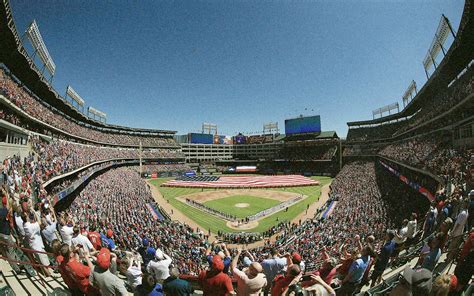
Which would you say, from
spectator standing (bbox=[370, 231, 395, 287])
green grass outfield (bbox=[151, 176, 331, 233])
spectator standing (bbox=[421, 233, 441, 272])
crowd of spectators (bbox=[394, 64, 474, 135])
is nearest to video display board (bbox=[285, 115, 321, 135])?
crowd of spectators (bbox=[394, 64, 474, 135])

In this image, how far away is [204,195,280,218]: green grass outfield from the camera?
33.6 meters

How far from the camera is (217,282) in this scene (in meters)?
4.00

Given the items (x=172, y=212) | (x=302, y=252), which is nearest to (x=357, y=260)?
(x=302, y=252)

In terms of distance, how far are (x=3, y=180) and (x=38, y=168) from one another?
10.2 m

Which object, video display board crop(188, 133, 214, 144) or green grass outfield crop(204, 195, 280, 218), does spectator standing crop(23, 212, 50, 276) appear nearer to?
green grass outfield crop(204, 195, 280, 218)

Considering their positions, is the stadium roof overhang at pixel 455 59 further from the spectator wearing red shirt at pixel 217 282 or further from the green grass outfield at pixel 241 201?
the spectator wearing red shirt at pixel 217 282

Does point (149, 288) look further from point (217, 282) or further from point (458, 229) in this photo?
point (458, 229)

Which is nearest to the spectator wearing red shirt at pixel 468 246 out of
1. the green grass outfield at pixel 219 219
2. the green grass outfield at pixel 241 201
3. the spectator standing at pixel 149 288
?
the spectator standing at pixel 149 288

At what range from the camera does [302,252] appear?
17.6 meters

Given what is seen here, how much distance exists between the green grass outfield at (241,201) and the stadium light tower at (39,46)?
3495cm

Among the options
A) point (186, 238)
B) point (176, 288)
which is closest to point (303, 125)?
point (186, 238)

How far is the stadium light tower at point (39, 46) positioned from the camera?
30608 millimetres

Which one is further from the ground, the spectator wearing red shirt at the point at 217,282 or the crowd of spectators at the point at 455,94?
the crowd of spectators at the point at 455,94

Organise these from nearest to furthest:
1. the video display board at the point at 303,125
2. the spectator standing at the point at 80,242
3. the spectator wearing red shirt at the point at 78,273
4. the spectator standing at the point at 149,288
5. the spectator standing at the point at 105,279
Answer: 1. the spectator standing at the point at 149,288
2. the spectator standing at the point at 105,279
3. the spectator wearing red shirt at the point at 78,273
4. the spectator standing at the point at 80,242
5. the video display board at the point at 303,125
